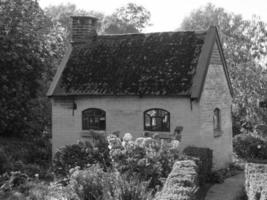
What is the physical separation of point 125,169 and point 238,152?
463 inches

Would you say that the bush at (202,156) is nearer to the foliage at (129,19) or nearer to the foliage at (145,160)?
the foliage at (145,160)

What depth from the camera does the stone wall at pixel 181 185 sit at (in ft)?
26.5

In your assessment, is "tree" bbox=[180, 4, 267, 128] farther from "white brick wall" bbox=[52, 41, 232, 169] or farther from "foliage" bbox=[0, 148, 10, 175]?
"foliage" bbox=[0, 148, 10, 175]

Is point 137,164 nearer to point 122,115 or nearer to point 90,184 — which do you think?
point 90,184

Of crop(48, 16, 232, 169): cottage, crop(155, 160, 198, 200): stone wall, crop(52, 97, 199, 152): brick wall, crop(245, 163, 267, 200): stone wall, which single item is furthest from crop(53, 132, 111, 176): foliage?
crop(245, 163, 267, 200): stone wall

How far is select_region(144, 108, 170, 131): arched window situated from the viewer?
685 inches

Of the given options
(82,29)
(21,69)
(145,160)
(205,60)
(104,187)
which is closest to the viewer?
(104,187)

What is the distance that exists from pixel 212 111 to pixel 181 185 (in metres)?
9.28

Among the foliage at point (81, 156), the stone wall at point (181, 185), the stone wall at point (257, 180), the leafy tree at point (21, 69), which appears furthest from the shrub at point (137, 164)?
the leafy tree at point (21, 69)

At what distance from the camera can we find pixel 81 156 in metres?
15.7

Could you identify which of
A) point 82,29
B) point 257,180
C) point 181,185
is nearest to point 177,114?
point 257,180

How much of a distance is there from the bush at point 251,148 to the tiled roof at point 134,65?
6386mm

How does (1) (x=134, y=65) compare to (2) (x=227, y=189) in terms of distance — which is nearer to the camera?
(2) (x=227, y=189)

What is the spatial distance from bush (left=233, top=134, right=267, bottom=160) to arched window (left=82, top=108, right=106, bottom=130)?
7367mm
